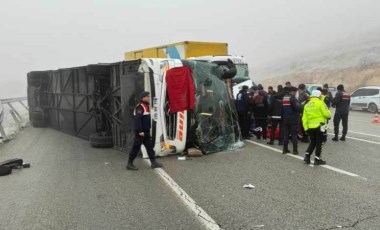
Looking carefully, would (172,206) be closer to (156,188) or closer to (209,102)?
(156,188)

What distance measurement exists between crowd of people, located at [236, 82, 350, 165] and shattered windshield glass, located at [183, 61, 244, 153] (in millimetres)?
1385

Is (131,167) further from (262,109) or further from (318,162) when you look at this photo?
(262,109)

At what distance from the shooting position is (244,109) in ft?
40.2

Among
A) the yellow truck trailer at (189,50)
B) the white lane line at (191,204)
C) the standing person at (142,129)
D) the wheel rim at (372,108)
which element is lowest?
the wheel rim at (372,108)

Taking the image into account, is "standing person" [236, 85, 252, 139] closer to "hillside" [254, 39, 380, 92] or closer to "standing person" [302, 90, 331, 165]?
"standing person" [302, 90, 331, 165]

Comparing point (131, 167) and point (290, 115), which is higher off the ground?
point (290, 115)

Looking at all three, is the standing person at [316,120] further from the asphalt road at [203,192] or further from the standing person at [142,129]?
the standing person at [142,129]

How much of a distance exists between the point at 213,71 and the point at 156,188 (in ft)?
14.9

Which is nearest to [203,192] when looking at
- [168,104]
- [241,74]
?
[168,104]

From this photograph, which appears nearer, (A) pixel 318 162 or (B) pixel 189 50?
(A) pixel 318 162

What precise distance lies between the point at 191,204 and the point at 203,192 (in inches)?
26.3

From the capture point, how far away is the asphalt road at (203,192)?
5285 millimetres

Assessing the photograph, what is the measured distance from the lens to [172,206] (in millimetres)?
5938

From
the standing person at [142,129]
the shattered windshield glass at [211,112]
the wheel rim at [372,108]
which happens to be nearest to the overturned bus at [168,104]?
the shattered windshield glass at [211,112]
